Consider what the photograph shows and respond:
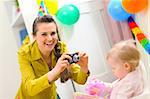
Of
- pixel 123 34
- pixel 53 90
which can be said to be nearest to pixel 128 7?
pixel 123 34

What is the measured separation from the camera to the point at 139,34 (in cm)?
225

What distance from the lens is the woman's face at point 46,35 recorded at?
6.01 feet

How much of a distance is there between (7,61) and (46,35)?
1268 mm

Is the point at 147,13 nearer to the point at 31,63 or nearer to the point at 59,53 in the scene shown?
the point at 59,53

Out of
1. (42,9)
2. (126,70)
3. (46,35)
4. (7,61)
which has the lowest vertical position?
(7,61)

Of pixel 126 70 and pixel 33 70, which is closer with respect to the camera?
pixel 126 70

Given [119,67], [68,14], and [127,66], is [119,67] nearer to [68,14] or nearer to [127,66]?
[127,66]

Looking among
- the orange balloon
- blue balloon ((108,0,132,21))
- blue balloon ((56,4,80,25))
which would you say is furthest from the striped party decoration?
blue balloon ((56,4,80,25))

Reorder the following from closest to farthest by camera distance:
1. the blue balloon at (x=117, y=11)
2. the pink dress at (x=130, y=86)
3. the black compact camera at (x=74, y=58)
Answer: the pink dress at (x=130, y=86) → the black compact camera at (x=74, y=58) → the blue balloon at (x=117, y=11)

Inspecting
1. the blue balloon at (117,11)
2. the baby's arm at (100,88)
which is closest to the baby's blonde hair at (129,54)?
the baby's arm at (100,88)

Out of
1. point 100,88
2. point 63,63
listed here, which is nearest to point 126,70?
point 100,88

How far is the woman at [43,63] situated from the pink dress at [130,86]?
279 mm

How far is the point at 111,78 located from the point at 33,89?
995 millimetres

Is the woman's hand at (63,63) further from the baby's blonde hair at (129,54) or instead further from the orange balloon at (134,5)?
the orange balloon at (134,5)
